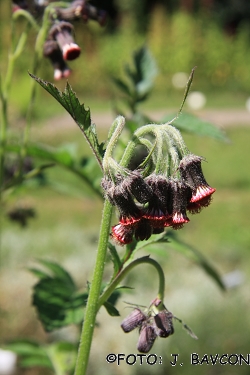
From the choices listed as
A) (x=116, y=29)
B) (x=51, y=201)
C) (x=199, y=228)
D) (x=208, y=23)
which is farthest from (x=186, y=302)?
(x=116, y=29)

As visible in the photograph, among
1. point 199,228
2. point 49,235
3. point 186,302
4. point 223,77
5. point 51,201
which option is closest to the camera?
point 186,302

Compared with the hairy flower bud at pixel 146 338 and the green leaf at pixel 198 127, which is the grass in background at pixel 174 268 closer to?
the green leaf at pixel 198 127

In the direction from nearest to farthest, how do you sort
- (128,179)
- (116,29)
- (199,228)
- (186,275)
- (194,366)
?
(128,179), (194,366), (186,275), (199,228), (116,29)

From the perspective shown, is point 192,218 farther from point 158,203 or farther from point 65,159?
point 158,203

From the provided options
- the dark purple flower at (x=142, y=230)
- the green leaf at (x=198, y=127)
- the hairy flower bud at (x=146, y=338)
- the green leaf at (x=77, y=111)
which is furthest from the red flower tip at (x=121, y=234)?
the green leaf at (x=198, y=127)

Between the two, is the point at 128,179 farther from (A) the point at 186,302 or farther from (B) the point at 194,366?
(A) the point at 186,302
